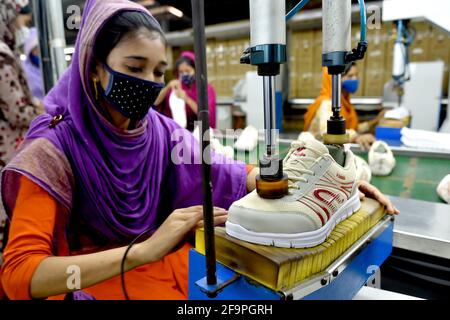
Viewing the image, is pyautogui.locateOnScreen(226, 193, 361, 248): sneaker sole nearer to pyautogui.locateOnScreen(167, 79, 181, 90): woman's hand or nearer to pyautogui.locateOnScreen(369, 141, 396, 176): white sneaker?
pyautogui.locateOnScreen(369, 141, 396, 176): white sneaker

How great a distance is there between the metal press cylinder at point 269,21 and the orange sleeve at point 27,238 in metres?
0.52

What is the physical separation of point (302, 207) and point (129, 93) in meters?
0.48

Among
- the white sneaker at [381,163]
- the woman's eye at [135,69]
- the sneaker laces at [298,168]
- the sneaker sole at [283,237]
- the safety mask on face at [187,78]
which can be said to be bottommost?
the white sneaker at [381,163]

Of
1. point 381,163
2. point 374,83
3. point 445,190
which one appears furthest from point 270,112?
point 374,83

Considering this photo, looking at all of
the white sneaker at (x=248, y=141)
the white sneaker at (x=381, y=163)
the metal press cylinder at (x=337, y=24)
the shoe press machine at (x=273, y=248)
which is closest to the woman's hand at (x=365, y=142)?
the white sneaker at (x=381, y=163)

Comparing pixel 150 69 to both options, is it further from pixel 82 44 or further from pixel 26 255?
pixel 26 255

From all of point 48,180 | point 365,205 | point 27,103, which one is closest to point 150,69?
point 48,180

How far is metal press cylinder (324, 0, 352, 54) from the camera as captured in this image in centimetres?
52

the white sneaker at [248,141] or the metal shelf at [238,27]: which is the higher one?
the metal shelf at [238,27]

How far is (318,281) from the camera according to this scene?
453mm

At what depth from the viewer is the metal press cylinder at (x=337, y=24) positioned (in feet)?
1.72

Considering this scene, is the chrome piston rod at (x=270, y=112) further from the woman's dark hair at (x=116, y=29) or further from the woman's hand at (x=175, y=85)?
the woman's hand at (x=175, y=85)

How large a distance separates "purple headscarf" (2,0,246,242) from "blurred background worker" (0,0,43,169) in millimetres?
533

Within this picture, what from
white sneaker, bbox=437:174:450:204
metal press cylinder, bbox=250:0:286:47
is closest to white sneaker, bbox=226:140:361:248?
metal press cylinder, bbox=250:0:286:47
